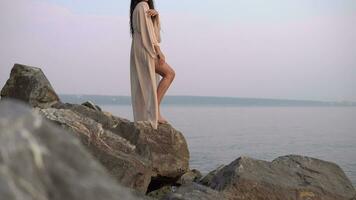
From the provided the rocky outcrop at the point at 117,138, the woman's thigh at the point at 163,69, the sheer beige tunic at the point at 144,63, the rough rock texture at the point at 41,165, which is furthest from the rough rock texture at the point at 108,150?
the rough rock texture at the point at 41,165

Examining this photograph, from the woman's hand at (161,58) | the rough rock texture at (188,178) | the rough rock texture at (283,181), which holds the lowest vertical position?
the rough rock texture at (188,178)

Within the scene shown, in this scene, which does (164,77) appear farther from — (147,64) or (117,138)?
(117,138)

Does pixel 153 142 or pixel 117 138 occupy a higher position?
pixel 117 138

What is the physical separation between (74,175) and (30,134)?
0.74 feet

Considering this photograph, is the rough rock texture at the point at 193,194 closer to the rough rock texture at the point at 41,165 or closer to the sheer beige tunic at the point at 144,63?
the sheer beige tunic at the point at 144,63

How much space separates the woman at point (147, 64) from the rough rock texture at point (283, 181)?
1952 millimetres

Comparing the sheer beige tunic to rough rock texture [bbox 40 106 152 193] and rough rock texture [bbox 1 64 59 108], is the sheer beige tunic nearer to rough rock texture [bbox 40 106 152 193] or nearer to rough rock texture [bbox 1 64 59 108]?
rough rock texture [bbox 40 106 152 193]

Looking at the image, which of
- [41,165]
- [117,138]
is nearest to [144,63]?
[117,138]

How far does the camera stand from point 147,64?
942cm

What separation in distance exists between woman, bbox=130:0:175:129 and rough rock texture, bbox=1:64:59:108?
178 centimetres

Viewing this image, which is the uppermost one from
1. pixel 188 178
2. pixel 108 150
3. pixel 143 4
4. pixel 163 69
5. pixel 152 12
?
pixel 143 4

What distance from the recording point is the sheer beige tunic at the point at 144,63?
30.3ft

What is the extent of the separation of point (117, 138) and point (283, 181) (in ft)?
8.30

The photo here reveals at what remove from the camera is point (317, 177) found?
8086mm
